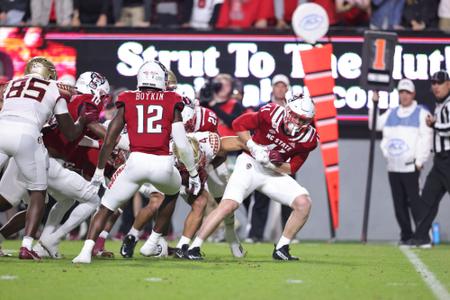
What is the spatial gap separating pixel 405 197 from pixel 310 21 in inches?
97.8

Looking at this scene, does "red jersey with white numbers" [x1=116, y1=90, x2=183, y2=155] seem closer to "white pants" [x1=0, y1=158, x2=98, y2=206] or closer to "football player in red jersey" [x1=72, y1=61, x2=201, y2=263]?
"football player in red jersey" [x1=72, y1=61, x2=201, y2=263]

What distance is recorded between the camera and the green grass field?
290 inches

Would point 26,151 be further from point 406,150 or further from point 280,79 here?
point 406,150

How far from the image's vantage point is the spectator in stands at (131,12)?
15.7 metres

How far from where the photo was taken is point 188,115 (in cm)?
1096

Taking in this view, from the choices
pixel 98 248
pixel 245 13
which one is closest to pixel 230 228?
pixel 98 248

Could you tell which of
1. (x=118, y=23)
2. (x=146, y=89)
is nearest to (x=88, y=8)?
(x=118, y=23)

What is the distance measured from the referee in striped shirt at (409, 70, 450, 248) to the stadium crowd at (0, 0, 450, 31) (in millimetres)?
1738

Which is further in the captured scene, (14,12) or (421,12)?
(14,12)

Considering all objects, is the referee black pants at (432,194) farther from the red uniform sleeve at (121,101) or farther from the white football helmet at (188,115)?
the red uniform sleeve at (121,101)

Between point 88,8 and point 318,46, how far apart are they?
10.5ft

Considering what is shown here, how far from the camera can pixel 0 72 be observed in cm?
1516

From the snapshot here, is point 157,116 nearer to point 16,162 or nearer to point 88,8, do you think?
point 16,162

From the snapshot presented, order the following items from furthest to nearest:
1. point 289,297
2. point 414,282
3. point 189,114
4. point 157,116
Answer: point 189,114, point 157,116, point 414,282, point 289,297
